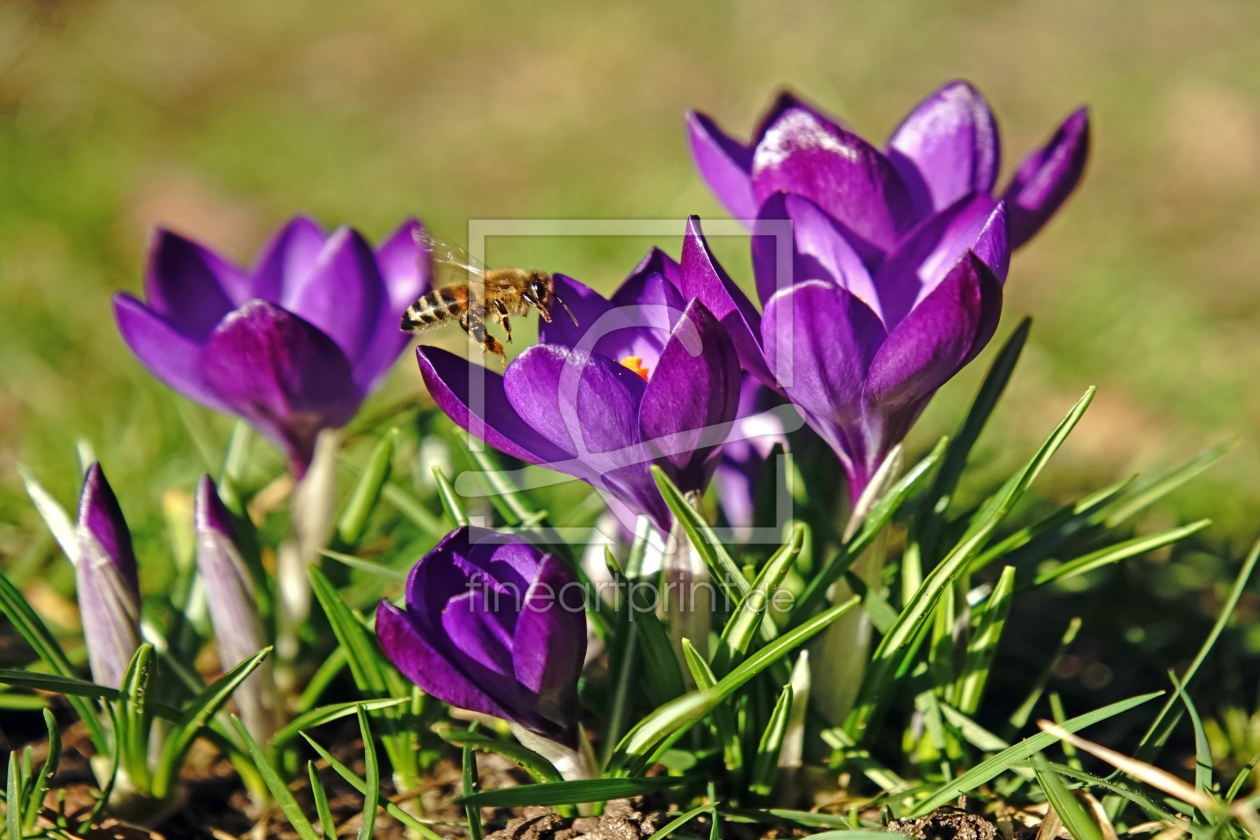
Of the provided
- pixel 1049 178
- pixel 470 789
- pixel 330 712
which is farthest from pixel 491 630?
pixel 1049 178

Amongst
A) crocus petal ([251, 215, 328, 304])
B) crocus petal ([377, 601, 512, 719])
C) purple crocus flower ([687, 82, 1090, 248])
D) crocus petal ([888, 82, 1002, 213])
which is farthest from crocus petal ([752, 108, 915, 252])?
crocus petal ([251, 215, 328, 304])

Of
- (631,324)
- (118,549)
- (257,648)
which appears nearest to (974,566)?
(631,324)

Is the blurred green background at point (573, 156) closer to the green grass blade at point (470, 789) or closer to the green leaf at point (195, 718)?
the green leaf at point (195, 718)

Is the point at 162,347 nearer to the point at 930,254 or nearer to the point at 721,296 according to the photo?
the point at 721,296

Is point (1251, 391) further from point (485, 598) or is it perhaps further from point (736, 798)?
point (485, 598)

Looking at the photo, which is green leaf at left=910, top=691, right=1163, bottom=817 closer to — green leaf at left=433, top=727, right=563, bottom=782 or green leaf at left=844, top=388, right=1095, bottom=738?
green leaf at left=844, top=388, right=1095, bottom=738
